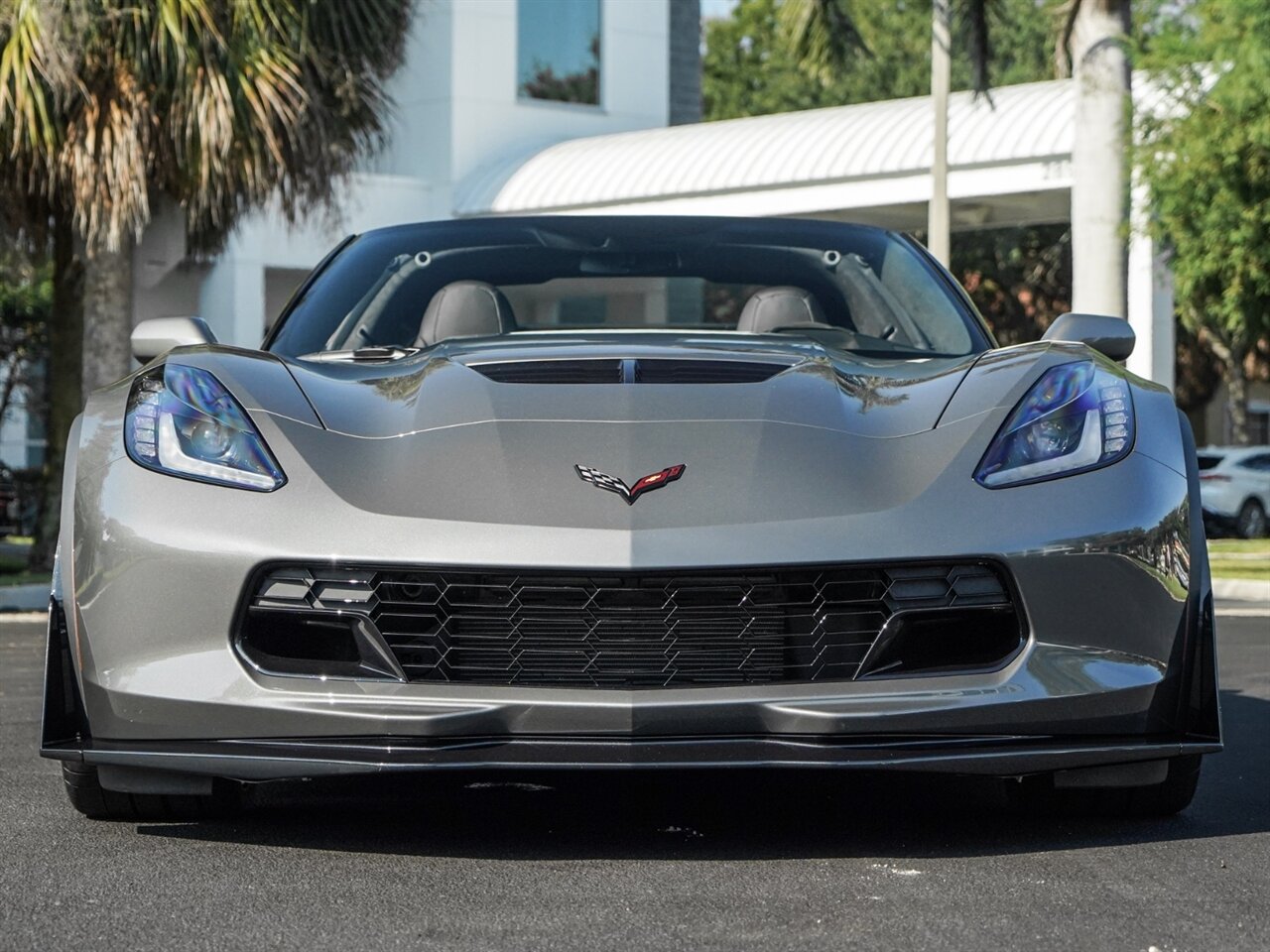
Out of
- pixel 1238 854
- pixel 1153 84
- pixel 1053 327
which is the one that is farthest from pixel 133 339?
pixel 1153 84

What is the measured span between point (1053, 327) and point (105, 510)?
2.08 metres

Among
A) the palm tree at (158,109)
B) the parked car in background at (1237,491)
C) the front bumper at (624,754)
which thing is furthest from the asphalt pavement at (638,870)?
the parked car in background at (1237,491)

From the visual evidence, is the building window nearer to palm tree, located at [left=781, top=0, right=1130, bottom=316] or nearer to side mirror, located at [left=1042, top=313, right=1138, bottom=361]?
palm tree, located at [left=781, top=0, right=1130, bottom=316]

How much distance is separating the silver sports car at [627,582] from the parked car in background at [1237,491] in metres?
24.6

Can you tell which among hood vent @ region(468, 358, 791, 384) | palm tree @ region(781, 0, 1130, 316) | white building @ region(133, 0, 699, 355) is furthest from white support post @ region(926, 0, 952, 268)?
hood vent @ region(468, 358, 791, 384)

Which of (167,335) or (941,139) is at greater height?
(941,139)

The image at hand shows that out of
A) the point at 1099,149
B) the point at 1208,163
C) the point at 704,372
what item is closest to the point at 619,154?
the point at 1208,163

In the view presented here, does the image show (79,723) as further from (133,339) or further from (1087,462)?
(1087,462)

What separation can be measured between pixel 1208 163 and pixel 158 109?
974cm

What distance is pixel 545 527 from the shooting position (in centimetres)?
334

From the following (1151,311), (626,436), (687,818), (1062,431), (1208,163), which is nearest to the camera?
(626,436)

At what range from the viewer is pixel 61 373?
49.3ft

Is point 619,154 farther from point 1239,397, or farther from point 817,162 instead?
point 1239,397

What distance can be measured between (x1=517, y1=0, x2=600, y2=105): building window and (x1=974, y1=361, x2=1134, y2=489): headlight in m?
28.9
